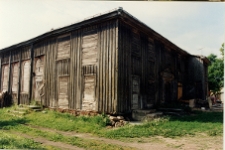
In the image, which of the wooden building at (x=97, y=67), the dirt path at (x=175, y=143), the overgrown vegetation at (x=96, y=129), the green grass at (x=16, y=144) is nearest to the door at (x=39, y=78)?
the wooden building at (x=97, y=67)

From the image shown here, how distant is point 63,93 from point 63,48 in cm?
289

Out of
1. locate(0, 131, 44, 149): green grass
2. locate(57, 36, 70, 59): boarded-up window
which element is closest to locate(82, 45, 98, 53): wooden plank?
locate(57, 36, 70, 59): boarded-up window

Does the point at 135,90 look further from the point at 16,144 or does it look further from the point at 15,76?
the point at 15,76

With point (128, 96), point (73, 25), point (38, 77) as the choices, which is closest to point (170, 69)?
point (128, 96)

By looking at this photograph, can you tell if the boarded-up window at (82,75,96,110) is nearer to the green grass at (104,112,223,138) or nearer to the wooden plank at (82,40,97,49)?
the wooden plank at (82,40,97,49)

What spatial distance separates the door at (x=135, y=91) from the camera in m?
11.0

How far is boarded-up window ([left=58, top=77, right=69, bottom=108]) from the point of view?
39.5ft

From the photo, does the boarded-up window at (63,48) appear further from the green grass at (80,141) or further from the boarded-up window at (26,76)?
the green grass at (80,141)

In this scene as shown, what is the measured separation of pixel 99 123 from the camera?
29.1 feet

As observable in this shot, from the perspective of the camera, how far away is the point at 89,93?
35.1 ft

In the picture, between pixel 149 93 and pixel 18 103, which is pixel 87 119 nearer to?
pixel 149 93

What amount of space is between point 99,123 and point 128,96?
94.6 inches

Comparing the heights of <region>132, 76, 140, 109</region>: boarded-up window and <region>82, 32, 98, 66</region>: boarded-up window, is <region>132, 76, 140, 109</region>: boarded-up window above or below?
below

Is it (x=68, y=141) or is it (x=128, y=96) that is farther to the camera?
(x=128, y=96)
